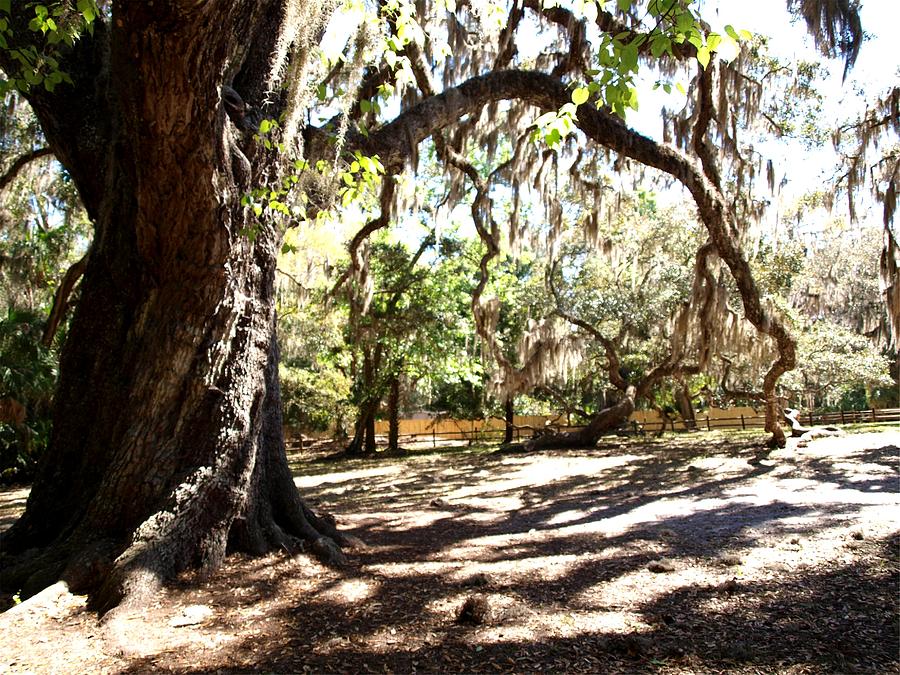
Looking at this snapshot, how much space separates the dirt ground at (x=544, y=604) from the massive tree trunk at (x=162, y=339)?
A: 1.30 ft

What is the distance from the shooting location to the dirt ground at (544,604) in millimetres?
2672

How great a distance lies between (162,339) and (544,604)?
2.88 metres

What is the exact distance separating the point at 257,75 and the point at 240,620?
3816 millimetres

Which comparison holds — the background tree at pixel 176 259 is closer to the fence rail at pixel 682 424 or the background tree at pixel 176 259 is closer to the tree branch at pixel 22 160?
the tree branch at pixel 22 160

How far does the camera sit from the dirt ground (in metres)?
2.67

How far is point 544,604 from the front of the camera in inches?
132

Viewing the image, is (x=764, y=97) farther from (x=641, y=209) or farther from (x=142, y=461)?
(x=142, y=461)

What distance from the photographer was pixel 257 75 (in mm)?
4621

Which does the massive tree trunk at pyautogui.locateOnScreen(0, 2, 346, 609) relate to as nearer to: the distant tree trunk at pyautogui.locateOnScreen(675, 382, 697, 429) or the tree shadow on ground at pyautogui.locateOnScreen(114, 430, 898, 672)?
the tree shadow on ground at pyautogui.locateOnScreen(114, 430, 898, 672)

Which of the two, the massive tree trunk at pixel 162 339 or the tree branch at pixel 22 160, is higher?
the tree branch at pixel 22 160

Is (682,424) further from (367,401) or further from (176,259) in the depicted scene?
(176,259)

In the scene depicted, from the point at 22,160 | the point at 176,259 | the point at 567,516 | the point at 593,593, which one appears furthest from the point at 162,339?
the point at 22,160

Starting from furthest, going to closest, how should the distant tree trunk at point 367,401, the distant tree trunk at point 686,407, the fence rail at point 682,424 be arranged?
1. the distant tree trunk at point 686,407
2. the fence rail at point 682,424
3. the distant tree trunk at point 367,401

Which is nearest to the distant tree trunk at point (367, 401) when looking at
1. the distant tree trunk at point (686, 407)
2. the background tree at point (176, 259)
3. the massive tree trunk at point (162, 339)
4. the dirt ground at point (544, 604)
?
the distant tree trunk at point (686, 407)
